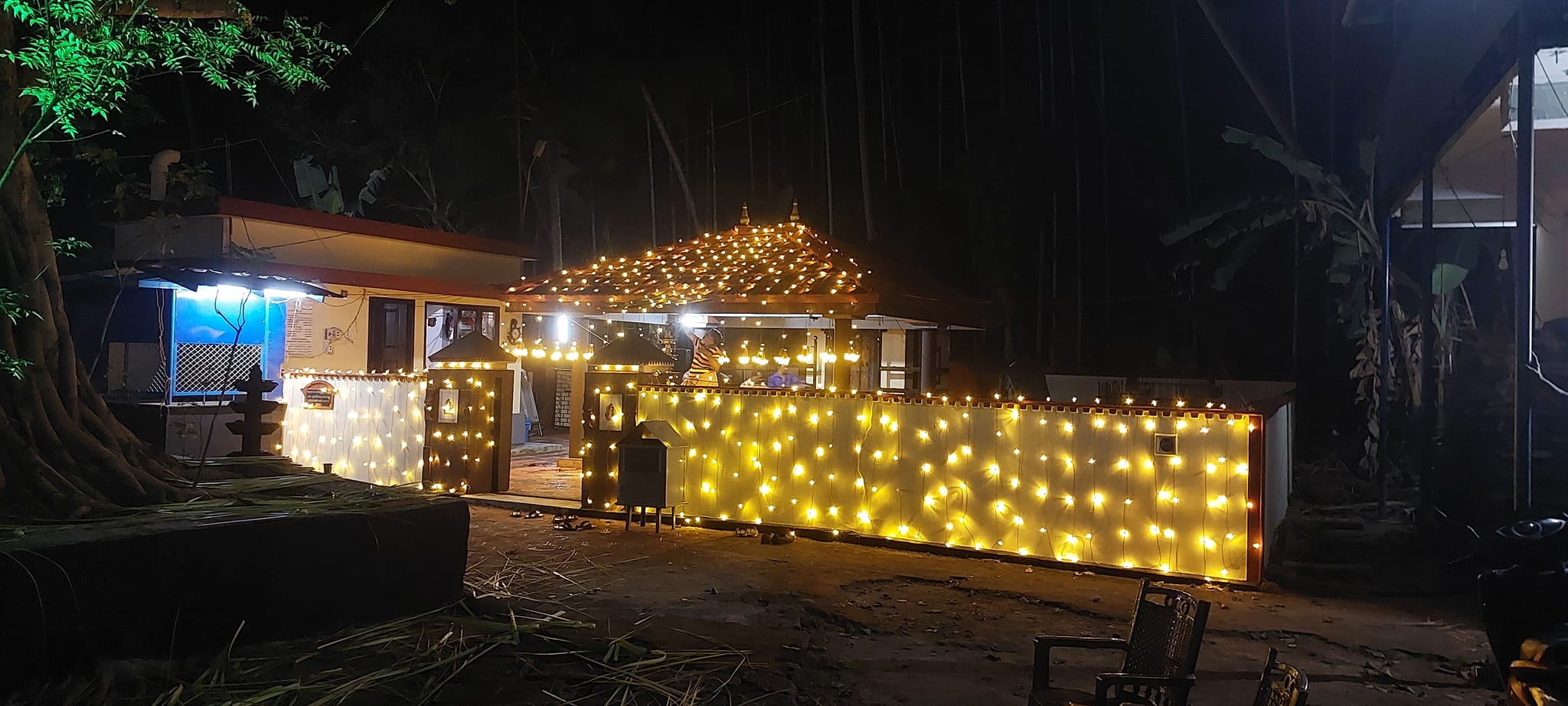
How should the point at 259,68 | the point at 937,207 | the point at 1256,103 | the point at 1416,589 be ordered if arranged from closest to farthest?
the point at 259,68
the point at 1416,589
the point at 1256,103
the point at 937,207

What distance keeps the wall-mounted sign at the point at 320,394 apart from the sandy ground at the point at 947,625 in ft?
17.3

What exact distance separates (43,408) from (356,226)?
1245 centimetres

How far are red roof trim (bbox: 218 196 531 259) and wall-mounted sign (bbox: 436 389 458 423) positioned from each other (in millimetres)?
5463

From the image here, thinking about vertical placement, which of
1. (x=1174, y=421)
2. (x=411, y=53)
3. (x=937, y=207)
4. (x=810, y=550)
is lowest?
(x=810, y=550)

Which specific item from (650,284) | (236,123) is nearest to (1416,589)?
(650,284)

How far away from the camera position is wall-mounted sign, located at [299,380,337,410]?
1427cm

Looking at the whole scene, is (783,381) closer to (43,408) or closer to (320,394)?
(320,394)

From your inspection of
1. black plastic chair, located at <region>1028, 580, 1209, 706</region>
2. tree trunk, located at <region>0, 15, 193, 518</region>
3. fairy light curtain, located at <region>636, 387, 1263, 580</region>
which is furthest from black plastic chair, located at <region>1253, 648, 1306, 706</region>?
tree trunk, located at <region>0, 15, 193, 518</region>

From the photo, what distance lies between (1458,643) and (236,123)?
28.8 m

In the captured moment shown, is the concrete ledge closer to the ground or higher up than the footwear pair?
higher up

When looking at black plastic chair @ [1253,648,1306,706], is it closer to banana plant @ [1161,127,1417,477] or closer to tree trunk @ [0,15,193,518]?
tree trunk @ [0,15,193,518]

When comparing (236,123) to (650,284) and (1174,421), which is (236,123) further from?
(1174,421)

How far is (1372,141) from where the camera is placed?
41.8 ft

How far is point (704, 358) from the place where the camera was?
15.9 metres
